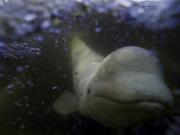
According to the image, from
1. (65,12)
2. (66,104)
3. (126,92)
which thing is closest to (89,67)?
(66,104)

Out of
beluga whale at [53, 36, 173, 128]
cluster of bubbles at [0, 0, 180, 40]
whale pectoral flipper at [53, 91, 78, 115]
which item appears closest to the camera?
beluga whale at [53, 36, 173, 128]

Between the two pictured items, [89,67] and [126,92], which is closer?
[126,92]

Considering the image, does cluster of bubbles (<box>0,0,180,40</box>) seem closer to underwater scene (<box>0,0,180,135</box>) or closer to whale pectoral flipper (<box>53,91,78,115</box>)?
underwater scene (<box>0,0,180,135</box>)

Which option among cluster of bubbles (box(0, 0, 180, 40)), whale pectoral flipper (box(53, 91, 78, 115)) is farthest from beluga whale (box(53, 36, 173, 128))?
cluster of bubbles (box(0, 0, 180, 40))

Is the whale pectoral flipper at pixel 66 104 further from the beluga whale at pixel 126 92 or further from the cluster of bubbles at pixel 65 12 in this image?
the cluster of bubbles at pixel 65 12

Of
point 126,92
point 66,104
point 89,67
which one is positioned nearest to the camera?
point 126,92

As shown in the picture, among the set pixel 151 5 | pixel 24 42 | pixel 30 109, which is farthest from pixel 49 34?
pixel 151 5

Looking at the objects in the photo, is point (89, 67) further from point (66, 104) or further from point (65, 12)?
point (65, 12)
